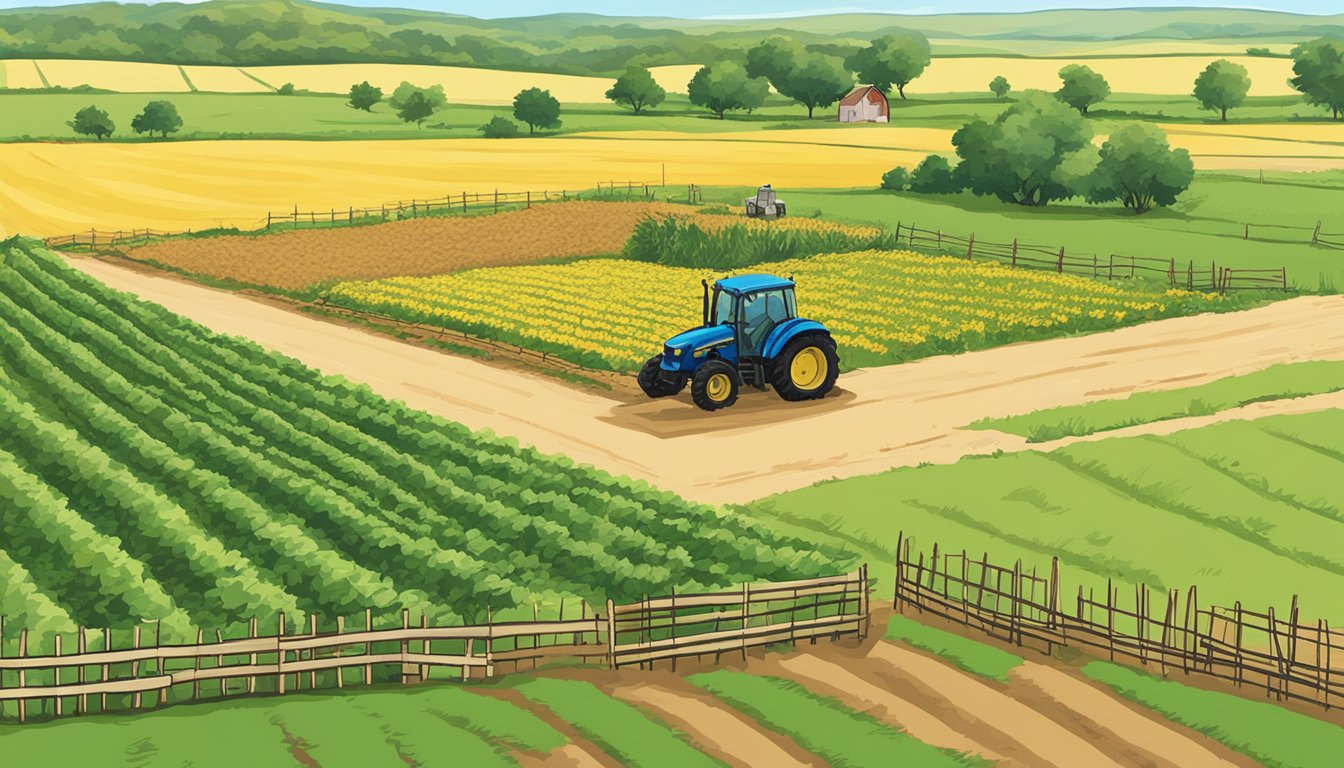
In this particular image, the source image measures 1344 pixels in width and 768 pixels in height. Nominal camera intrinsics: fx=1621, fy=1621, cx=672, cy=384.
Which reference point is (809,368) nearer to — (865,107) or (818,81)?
(865,107)

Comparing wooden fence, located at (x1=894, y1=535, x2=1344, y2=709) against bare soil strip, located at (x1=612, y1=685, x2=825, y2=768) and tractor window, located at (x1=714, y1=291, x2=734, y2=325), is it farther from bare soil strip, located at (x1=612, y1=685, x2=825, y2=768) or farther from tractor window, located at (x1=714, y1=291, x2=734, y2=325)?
tractor window, located at (x1=714, y1=291, x2=734, y2=325)

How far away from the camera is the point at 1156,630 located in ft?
76.4

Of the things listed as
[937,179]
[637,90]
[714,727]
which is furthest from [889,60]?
[714,727]

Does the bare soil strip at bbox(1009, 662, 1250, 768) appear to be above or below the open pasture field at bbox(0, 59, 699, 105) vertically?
below

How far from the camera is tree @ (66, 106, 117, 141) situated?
114 meters

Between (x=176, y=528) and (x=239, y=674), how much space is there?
657 centimetres

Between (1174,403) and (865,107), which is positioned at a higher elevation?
(865,107)

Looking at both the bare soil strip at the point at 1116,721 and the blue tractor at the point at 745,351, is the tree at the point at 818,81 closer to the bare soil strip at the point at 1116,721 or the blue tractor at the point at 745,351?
the blue tractor at the point at 745,351

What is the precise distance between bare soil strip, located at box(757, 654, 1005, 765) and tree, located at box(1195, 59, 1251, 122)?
124421 mm

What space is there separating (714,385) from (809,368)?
259 centimetres

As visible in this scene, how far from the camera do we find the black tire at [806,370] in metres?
36.5

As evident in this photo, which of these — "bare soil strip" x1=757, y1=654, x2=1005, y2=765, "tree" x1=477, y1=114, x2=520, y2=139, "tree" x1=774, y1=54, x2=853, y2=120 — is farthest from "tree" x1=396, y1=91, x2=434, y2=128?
"bare soil strip" x1=757, y1=654, x2=1005, y2=765

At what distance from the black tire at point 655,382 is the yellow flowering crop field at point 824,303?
142 inches

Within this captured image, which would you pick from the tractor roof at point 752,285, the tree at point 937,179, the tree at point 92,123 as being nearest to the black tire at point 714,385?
the tractor roof at point 752,285
